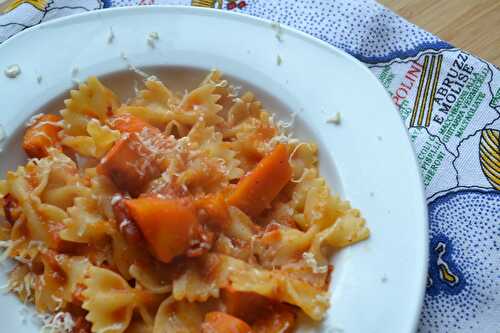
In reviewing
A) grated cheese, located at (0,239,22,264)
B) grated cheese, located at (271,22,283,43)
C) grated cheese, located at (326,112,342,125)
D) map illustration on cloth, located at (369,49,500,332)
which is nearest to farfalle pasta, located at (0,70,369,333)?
grated cheese, located at (0,239,22,264)

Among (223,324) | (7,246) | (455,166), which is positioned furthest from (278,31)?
(7,246)

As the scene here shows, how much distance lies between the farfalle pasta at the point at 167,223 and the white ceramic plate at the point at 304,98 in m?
0.09

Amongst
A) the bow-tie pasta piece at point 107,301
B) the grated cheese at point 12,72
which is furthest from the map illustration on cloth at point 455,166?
the grated cheese at point 12,72

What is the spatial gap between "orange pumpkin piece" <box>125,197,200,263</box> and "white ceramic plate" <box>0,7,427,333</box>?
24.6 inches

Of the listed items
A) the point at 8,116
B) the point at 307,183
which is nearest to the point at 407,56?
the point at 307,183

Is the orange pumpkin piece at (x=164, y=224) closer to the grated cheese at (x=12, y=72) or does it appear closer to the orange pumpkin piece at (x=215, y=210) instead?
the orange pumpkin piece at (x=215, y=210)

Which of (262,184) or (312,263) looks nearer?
(312,263)

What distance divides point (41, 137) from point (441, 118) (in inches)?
82.9

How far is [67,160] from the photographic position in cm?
296

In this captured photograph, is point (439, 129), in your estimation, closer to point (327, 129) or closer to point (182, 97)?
point (327, 129)

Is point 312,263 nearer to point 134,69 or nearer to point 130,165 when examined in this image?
point 130,165

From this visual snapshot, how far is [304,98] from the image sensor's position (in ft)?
9.99

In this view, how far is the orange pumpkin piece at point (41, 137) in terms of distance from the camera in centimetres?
299

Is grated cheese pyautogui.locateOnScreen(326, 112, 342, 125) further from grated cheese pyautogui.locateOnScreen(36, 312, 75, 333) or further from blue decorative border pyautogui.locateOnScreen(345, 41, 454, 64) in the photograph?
→ grated cheese pyautogui.locateOnScreen(36, 312, 75, 333)
